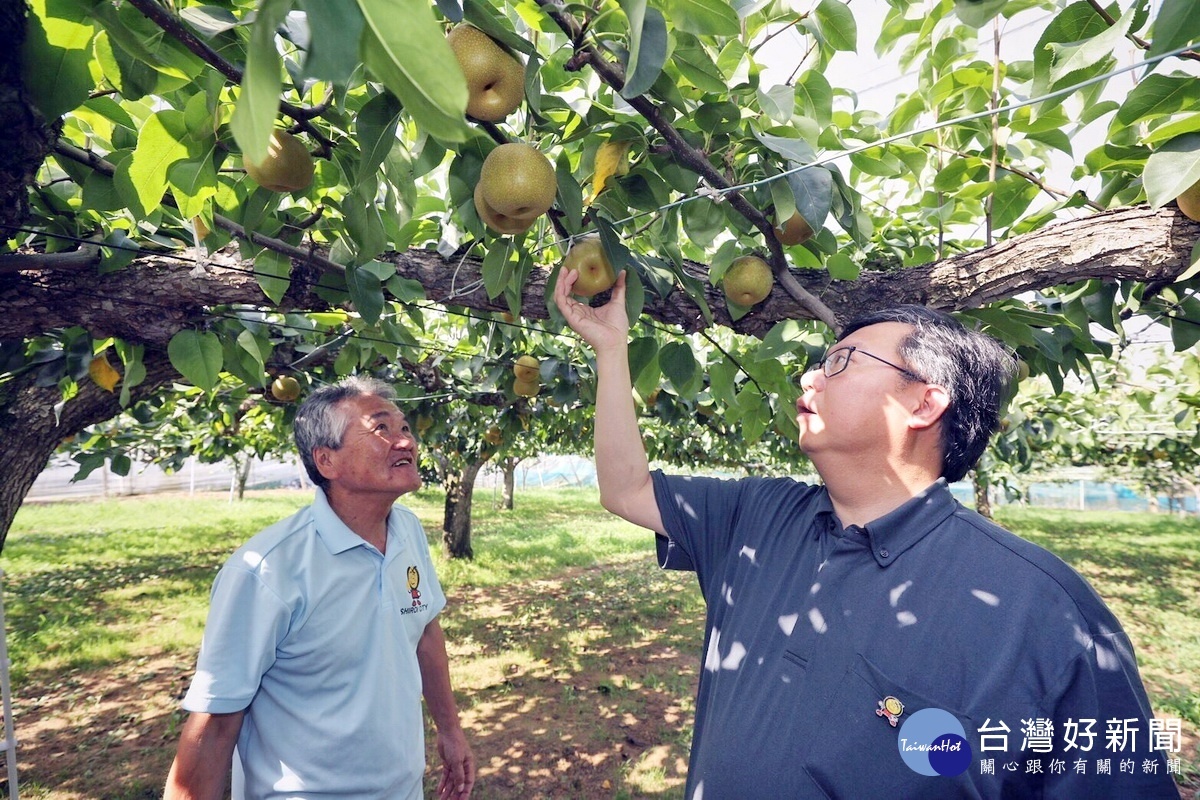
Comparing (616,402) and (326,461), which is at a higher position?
(616,402)

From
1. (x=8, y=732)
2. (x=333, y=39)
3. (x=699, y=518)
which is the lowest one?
→ (x=8, y=732)

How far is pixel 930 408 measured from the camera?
1382 mm

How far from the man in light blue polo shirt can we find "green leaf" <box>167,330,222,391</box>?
39 cm

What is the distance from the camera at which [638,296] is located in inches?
64.1

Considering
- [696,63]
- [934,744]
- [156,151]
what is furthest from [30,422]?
[934,744]

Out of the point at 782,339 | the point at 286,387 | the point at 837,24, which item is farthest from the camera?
the point at 286,387

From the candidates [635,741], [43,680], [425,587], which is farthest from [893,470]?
[43,680]

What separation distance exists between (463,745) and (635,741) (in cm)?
255

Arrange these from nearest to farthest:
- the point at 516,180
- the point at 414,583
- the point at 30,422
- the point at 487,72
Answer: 1. the point at 487,72
2. the point at 516,180
3. the point at 414,583
4. the point at 30,422

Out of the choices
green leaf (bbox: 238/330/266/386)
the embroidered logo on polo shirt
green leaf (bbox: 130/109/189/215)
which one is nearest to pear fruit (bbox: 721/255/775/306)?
the embroidered logo on polo shirt

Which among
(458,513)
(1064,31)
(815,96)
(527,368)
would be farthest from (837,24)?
(458,513)

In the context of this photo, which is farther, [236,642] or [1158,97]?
[236,642]

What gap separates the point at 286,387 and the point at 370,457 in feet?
6.78

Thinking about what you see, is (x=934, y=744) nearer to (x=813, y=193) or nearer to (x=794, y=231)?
(x=813, y=193)
